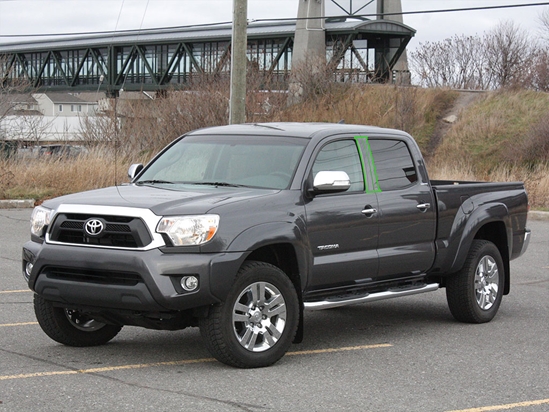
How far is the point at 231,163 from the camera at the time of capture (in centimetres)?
802

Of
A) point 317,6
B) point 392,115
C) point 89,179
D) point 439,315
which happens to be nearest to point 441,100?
point 392,115

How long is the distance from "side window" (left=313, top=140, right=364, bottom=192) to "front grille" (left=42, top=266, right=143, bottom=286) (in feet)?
6.86

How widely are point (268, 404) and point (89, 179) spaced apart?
58.6ft

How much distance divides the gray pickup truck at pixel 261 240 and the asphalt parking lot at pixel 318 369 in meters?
0.29

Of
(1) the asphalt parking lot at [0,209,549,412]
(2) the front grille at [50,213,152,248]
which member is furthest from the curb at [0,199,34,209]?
(2) the front grille at [50,213,152,248]

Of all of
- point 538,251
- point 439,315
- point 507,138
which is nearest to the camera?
point 439,315

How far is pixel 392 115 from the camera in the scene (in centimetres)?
4747

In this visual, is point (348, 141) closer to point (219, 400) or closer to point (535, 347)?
point (535, 347)

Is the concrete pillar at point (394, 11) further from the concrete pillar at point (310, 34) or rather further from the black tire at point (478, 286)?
the black tire at point (478, 286)

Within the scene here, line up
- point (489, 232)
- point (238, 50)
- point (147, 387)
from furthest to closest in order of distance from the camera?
point (238, 50) → point (489, 232) → point (147, 387)

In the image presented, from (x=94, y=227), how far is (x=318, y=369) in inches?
78.3

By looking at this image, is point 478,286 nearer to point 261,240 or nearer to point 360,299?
point 360,299

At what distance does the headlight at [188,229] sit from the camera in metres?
6.58

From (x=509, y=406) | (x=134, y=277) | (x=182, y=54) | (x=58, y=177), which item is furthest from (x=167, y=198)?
(x=182, y=54)
